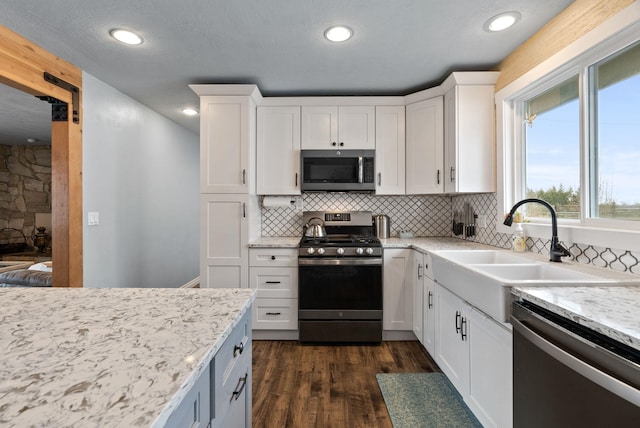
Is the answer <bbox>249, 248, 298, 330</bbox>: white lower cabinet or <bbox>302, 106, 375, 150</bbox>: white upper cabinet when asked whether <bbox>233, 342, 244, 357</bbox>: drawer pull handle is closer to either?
<bbox>249, 248, 298, 330</bbox>: white lower cabinet

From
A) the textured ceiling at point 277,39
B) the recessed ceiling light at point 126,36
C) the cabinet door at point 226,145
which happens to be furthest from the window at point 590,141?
the recessed ceiling light at point 126,36

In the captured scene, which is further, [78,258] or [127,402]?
[78,258]

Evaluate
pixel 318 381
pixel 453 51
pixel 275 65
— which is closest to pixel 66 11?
pixel 275 65

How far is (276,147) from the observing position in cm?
306

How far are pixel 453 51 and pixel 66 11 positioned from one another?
249 centimetres

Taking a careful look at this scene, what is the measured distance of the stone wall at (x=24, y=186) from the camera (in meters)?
5.29

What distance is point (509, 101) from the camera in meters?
2.41

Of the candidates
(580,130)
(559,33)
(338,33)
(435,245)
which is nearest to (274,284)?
(435,245)

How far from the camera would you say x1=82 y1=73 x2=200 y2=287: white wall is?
270 centimetres

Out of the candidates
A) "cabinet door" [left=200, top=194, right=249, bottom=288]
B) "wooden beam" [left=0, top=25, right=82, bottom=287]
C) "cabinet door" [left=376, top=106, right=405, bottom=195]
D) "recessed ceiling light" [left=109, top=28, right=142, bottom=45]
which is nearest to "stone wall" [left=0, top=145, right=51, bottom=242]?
"wooden beam" [left=0, top=25, right=82, bottom=287]

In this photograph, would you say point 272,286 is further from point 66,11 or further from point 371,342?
point 66,11

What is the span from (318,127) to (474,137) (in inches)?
55.0

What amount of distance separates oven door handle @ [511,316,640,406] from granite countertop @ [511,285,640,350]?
0.10 m

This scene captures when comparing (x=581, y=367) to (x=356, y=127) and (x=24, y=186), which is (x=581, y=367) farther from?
(x=24, y=186)
